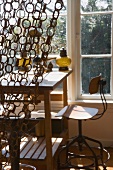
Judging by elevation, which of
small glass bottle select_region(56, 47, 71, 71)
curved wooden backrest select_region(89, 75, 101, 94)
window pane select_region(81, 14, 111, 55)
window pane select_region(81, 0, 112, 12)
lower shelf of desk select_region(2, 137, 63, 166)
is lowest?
lower shelf of desk select_region(2, 137, 63, 166)

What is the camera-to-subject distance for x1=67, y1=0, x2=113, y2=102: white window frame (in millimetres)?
3174

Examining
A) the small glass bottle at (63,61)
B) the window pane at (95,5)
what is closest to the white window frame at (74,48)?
the window pane at (95,5)

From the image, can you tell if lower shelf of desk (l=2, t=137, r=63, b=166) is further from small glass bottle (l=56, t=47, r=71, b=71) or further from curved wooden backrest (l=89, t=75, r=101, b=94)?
small glass bottle (l=56, t=47, r=71, b=71)

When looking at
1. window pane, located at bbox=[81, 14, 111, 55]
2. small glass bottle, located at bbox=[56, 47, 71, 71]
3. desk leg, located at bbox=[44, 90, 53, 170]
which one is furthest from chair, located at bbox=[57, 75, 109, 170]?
window pane, located at bbox=[81, 14, 111, 55]

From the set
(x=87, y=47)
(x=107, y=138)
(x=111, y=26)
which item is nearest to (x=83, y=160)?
(x=107, y=138)

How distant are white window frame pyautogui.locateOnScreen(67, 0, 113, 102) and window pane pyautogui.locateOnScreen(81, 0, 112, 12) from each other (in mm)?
62

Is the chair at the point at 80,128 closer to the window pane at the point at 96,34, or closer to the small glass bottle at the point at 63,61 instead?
the small glass bottle at the point at 63,61

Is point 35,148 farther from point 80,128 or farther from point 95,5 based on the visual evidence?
point 95,5

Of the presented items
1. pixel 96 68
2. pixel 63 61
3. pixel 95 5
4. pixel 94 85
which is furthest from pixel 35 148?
pixel 95 5

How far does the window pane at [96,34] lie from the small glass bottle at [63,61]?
0.91 feet

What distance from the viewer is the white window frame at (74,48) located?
125 inches

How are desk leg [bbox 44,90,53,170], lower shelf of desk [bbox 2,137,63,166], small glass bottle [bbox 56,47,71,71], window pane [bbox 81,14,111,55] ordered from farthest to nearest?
window pane [bbox 81,14,111,55] < small glass bottle [bbox 56,47,71,71] < lower shelf of desk [bbox 2,137,63,166] < desk leg [bbox 44,90,53,170]

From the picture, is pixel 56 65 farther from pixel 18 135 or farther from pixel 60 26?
pixel 18 135

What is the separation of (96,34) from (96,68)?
14.7 inches
